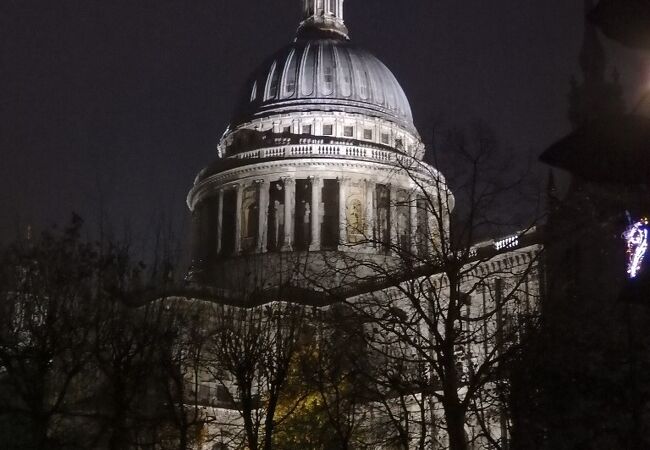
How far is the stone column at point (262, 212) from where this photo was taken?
69.7 meters

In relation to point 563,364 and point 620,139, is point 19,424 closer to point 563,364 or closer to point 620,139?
point 563,364

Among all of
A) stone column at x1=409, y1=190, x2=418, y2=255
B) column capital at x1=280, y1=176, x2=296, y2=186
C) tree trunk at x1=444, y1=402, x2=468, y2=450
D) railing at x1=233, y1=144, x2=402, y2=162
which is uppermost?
railing at x1=233, y1=144, x2=402, y2=162

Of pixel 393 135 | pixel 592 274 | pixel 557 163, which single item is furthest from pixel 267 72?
pixel 557 163

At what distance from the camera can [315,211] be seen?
71500mm

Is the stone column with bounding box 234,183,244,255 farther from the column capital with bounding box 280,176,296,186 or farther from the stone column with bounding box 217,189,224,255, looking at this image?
the column capital with bounding box 280,176,296,186

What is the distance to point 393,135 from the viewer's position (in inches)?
3145

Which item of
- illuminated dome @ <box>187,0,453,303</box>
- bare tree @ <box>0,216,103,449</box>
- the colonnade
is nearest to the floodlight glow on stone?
bare tree @ <box>0,216,103,449</box>

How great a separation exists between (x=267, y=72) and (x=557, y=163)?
7864 centimetres

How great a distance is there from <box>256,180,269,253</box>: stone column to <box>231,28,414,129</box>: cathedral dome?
8.55m

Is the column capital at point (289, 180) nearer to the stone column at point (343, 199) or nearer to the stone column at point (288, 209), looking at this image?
the stone column at point (288, 209)

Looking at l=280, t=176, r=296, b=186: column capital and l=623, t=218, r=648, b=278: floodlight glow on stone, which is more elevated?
l=280, t=176, r=296, b=186: column capital

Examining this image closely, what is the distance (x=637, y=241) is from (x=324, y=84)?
7361 centimetres

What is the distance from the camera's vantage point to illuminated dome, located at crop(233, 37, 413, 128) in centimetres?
7962

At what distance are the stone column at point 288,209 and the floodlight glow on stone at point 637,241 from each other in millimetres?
59064
